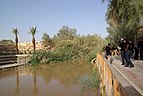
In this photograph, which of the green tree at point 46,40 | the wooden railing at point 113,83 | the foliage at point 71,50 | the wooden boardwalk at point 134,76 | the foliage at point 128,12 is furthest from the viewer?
the green tree at point 46,40

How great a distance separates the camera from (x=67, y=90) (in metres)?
18.0

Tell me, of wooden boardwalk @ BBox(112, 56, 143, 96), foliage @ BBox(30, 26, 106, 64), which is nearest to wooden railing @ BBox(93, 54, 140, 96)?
wooden boardwalk @ BBox(112, 56, 143, 96)

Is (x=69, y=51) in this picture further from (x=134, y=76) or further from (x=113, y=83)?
(x=113, y=83)

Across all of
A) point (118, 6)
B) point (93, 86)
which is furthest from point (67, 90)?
point (118, 6)

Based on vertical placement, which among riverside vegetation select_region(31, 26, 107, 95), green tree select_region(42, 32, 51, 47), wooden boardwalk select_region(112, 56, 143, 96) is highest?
green tree select_region(42, 32, 51, 47)

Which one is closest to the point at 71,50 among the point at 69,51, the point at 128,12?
the point at 69,51

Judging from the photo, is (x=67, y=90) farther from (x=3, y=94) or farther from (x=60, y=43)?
(x=60, y=43)

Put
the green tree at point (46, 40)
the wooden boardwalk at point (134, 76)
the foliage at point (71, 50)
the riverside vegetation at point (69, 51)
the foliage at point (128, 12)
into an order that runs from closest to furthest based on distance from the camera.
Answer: the wooden boardwalk at point (134, 76) → the foliage at point (128, 12) → the riverside vegetation at point (69, 51) → the foliage at point (71, 50) → the green tree at point (46, 40)

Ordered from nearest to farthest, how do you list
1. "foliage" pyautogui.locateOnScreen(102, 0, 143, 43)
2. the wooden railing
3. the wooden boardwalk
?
1. the wooden railing
2. the wooden boardwalk
3. "foliage" pyautogui.locateOnScreen(102, 0, 143, 43)

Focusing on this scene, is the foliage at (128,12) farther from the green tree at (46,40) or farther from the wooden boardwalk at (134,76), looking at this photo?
the green tree at (46,40)

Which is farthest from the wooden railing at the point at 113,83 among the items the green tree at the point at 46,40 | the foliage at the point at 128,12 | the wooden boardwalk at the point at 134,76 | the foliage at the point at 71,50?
the green tree at the point at 46,40

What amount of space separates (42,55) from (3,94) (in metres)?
25.2

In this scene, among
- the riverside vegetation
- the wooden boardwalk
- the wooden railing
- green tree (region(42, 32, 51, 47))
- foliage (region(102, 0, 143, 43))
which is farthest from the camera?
green tree (region(42, 32, 51, 47))

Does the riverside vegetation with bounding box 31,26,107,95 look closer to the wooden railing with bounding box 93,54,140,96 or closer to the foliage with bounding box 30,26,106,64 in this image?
the foliage with bounding box 30,26,106,64
